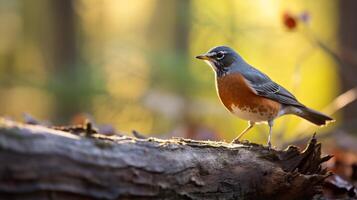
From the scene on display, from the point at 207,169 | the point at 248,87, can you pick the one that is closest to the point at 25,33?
the point at 248,87

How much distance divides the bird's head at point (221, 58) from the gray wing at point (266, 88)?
152 millimetres

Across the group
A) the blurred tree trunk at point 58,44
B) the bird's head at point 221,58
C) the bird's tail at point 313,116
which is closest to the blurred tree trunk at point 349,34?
the blurred tree trunk at point 58,44

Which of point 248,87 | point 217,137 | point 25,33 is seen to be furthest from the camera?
point 25,33

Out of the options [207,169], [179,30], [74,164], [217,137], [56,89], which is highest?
[179,30]

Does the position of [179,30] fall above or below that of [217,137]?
above

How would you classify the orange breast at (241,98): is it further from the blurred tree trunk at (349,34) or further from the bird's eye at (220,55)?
the blurred tree trunk at (349,34)

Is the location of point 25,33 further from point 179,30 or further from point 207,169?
point 207,169

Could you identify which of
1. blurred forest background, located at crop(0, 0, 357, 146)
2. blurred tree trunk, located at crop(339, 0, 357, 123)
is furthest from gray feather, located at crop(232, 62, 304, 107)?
blurred tree trunk, located at crop(339, 0, 357, 123)

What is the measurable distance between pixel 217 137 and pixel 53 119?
554cm

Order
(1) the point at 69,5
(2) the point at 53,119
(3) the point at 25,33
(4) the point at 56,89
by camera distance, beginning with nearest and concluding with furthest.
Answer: (4) the point at 56,89 < (2) the point at 53,119 < (1) the point at 69,5 < (3) the point at 25,33

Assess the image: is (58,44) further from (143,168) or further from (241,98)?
(143,168)

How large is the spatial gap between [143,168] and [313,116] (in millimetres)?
2302

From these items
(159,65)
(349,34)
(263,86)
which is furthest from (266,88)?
(159,65)

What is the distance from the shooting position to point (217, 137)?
761 centimetres
